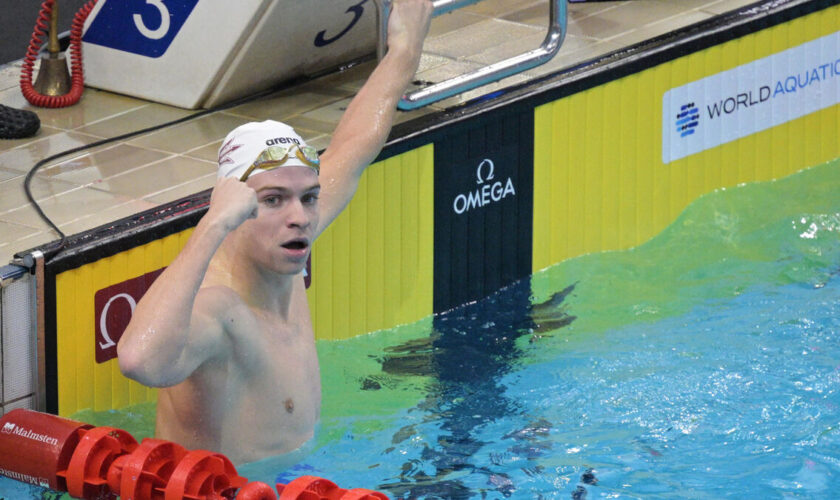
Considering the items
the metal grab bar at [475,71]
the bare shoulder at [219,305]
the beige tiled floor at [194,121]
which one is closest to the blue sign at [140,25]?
the beige tiled floor at [194,121]

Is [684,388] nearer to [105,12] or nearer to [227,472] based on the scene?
[227,472]

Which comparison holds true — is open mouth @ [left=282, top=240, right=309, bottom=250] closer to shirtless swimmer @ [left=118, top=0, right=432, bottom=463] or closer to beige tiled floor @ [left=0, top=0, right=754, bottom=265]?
shirtless swimmer @ [left=118, top=0, right=432, bottom=463]

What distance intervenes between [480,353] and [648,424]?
64 centimetres

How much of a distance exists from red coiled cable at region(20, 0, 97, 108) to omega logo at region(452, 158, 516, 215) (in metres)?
1.19

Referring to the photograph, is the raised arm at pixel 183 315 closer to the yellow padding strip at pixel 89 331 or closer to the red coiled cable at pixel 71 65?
the yellow padding strip at pixel 89 331

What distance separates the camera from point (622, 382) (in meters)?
4.22

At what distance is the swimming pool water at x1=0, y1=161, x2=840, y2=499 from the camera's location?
371 cm

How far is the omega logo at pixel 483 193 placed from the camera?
4688 mm

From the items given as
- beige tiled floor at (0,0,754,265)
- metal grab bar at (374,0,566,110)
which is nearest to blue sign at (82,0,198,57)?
beige tiled floor at (0,0,754,265)

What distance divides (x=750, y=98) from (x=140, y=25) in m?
2.14

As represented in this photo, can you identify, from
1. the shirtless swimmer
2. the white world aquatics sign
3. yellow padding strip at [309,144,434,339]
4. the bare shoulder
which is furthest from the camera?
the white world aquatics sign

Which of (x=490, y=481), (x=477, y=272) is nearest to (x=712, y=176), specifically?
(x=477, y=272)

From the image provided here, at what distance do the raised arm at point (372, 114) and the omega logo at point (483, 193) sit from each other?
0.77 metres

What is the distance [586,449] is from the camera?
12.6ft
